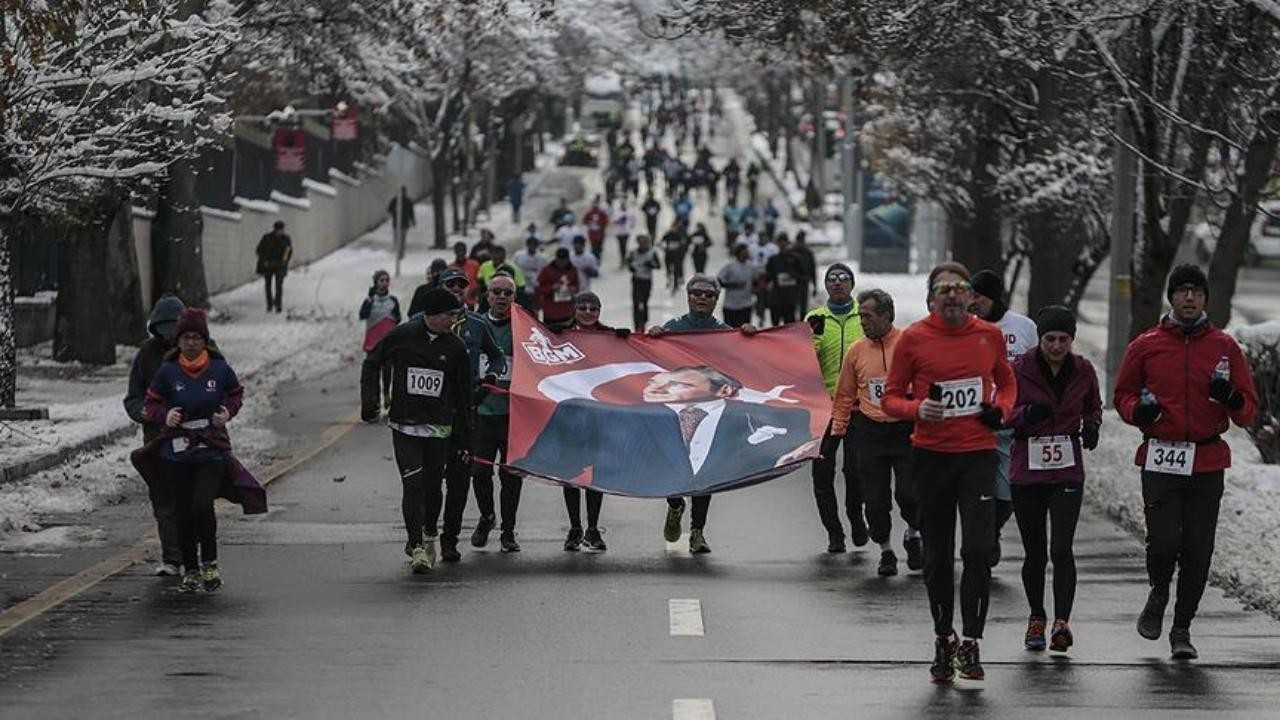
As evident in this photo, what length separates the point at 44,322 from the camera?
1469 inches

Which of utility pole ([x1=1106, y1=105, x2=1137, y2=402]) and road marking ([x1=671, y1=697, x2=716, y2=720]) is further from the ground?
utility pole ([x1=1106, y1=105, x2=1137, y2=402])

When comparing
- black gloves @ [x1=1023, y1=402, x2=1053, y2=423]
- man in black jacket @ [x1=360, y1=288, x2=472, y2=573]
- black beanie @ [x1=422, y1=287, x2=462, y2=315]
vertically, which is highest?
black beanie @ [x1=422, y1=287, x2=462, y2=315]

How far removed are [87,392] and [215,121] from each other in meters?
3.64

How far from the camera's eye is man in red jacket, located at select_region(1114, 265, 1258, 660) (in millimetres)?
12484

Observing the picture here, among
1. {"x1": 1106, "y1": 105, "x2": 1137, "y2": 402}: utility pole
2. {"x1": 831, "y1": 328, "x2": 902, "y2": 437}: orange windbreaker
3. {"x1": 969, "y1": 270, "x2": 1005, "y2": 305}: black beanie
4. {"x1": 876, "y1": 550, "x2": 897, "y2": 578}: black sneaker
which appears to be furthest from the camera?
{"x1": 1106, "y1": 105, "x2": 1137, "y2": 402}: utility pole

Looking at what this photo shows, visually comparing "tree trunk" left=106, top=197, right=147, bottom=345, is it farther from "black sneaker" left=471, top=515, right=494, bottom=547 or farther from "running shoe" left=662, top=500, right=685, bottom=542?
"running shoe" left=662, top=500, right=685, bottom=542

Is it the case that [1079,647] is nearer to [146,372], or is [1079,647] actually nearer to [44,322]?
[146,372]

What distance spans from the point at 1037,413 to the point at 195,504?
484 cm

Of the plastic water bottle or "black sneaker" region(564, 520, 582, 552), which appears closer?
the plastic water bottle

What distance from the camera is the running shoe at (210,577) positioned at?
14734 mm

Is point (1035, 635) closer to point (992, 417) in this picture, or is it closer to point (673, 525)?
point (992, 417)

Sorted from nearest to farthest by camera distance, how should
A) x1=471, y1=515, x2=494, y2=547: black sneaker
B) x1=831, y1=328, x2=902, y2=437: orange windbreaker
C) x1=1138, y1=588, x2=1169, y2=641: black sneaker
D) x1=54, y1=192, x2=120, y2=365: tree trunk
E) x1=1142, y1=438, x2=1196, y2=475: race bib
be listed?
x1=1142, y1=438, x2=1196, y2=475: race bib < x1=1138, y1=588, x2=1169, y2=641: black sneaker < x1=831, y1=328, x2=902, y2=437: orange windbreaker < x1=471, y1=515, x2=494, y2=547: black sneaker < x1=54, y1=192, x2=120, y2=365: tree trunk

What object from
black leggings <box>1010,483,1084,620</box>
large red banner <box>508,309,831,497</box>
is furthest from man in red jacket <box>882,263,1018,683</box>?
large red banner <box>508,309,831,497</box>

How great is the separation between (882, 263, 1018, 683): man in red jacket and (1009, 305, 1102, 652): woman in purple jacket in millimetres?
788
